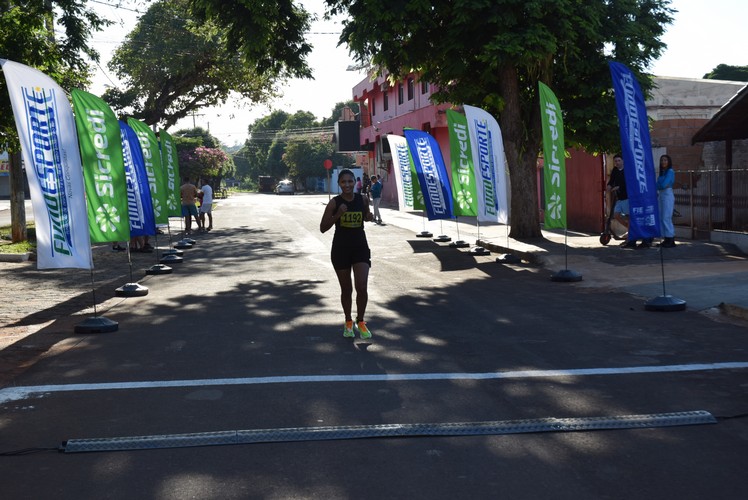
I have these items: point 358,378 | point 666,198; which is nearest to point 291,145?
point 666,198

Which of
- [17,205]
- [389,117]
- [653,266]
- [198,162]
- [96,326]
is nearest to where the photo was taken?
[96,326]

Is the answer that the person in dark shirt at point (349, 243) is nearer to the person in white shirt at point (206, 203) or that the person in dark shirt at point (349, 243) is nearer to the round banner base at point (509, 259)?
the round banner base at point (509, 259)

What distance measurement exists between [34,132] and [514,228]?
14.2 metres

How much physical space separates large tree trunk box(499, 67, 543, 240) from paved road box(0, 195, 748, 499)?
792 centimetres

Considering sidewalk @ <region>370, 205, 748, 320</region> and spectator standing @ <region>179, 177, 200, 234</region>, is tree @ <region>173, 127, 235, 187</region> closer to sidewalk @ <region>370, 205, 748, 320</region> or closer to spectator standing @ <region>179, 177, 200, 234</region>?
spectator standing @ <region>179, 177, 200, 234</region>

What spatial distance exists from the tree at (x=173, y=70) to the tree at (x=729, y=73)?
2755 centimetres

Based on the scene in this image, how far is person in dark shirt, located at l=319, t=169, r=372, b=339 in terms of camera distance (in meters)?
8.95

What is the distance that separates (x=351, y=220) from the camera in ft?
29.5

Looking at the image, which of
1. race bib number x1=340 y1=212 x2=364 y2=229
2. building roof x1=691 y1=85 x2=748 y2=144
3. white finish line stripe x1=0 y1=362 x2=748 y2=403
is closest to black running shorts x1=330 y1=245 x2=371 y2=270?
race bib number x1=340 y1=212 x2=364 y2=229

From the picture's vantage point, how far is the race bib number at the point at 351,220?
8984 mm

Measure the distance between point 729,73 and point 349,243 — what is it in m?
45.4

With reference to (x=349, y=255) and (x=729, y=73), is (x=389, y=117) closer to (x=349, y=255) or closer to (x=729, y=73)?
(x=729, y=73)

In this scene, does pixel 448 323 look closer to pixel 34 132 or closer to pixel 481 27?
pixel 34 132

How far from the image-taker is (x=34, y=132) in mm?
8945
